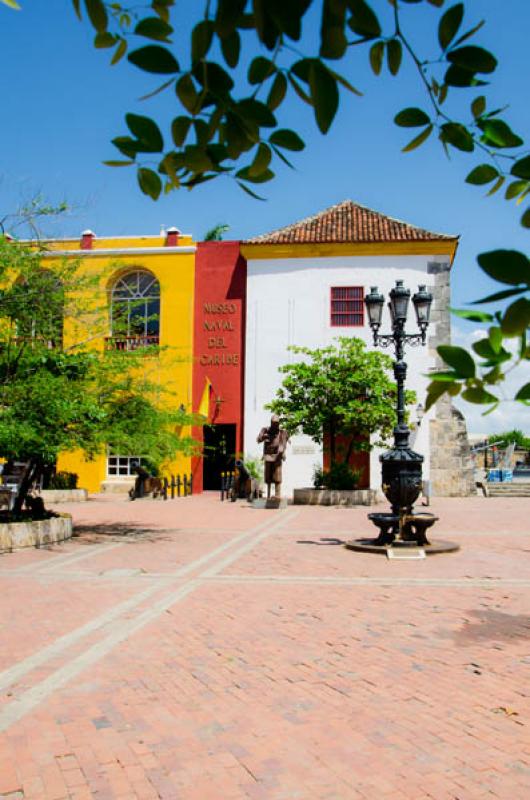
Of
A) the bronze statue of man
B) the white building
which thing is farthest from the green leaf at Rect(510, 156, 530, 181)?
the white building

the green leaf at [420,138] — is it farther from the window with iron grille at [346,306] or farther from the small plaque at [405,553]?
the window with iron grille at [346,306]

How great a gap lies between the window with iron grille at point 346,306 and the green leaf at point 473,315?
2237cm

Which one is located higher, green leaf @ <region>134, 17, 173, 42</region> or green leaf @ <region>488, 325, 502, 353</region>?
green leaf @ <region>134, 17, 173, 42</region>

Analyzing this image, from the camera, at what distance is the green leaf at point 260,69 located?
56.0 inches

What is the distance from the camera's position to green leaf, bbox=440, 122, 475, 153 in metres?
1.64

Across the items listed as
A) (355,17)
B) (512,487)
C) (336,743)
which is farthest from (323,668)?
(512,487)

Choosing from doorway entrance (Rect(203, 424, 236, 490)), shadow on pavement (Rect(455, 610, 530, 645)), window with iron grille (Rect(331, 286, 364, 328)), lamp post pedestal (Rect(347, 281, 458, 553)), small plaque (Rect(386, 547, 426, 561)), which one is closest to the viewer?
shadow on pavement (Rect(455, 610, 530, 645))

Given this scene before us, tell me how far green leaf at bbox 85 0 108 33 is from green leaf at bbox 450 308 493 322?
0.98 m

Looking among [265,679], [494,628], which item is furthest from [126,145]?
[494,628]

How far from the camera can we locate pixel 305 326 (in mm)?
23547

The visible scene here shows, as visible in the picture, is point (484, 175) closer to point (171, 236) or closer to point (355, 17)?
point (355, 17)

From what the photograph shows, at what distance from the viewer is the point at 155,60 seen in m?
1.35

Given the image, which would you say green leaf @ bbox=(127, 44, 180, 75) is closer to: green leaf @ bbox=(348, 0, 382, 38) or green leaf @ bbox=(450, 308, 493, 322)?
green leaf @ bbox=(348, 0, 382, 38)

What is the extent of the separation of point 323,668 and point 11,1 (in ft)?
13.6
